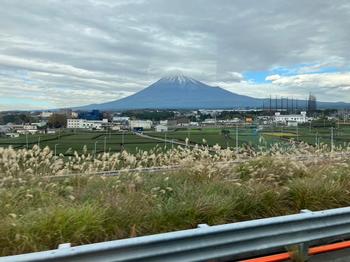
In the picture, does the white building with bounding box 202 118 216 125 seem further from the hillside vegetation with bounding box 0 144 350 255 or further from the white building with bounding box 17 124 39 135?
the hillside vegetation with bounding box 0 144 350 255

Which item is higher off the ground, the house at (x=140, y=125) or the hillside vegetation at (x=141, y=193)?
the house at (x=140, y=125)

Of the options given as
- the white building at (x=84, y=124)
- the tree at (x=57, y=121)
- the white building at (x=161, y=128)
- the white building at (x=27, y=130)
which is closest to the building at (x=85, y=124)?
the white building at (x=84, y=124)

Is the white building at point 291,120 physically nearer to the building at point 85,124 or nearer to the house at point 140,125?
the house at point 140,125

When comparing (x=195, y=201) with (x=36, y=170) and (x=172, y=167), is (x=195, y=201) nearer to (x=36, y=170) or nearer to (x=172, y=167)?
(x=172, y=167)

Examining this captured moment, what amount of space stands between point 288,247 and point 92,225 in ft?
7.80

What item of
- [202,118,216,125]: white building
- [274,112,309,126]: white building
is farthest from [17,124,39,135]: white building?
[274,112,309,126]: white building

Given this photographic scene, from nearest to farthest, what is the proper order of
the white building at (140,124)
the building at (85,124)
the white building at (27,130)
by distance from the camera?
the white building at (27,130) → the building at (85,124) → the white building at (140,124)

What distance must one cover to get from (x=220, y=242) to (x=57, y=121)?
13313mm

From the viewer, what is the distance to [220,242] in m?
4.64

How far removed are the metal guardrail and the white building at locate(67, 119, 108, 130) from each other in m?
12.4

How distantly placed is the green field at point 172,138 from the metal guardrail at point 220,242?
639 centimetres

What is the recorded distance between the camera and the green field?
40.5ft

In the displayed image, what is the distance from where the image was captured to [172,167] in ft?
28.3

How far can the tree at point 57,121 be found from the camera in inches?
639
